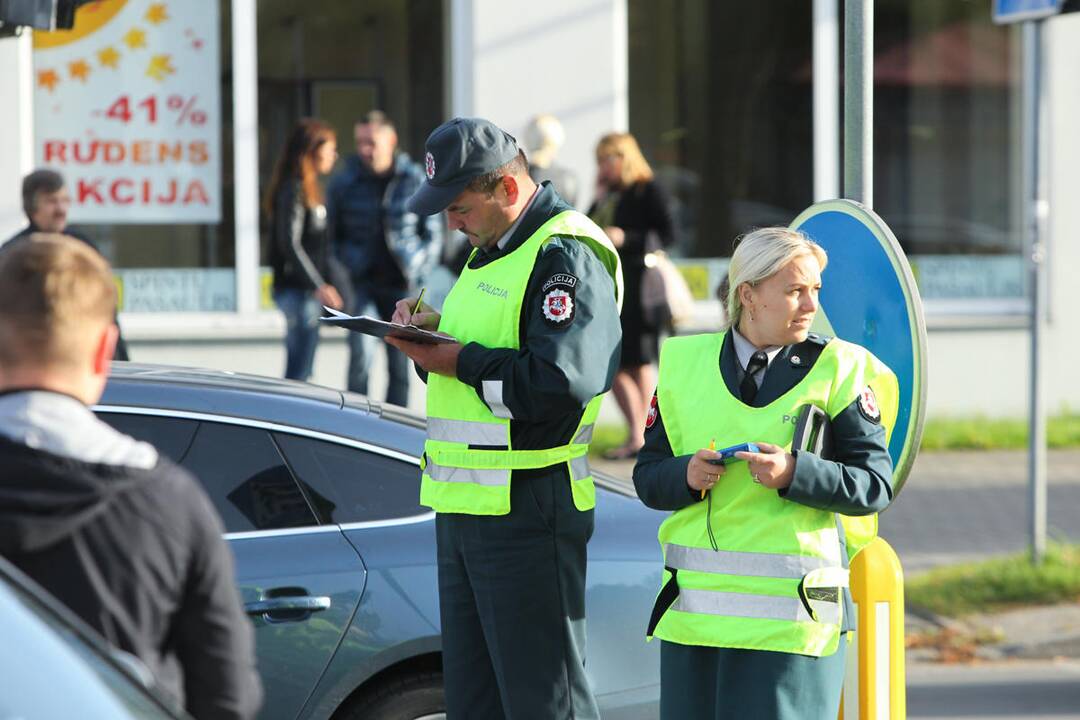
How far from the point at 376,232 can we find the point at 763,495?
6089 millimetres

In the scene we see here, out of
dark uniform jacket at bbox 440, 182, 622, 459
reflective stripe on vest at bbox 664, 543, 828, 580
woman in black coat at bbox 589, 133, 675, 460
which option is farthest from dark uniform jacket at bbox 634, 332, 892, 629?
woman in black coat at bbox 589, 133, 675, 460

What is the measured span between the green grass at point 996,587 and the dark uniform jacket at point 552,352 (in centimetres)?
378

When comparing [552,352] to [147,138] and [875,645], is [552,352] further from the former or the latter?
[147,138]

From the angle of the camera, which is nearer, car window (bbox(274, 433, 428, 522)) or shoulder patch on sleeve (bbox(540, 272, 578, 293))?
shoulder patch on sleeve (bbox(540, 272, 578, 293))

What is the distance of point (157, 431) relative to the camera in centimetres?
446

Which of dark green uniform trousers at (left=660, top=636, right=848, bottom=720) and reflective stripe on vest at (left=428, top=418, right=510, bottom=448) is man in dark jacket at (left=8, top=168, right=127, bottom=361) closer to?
reflective stripe on vest at (left=428, top=418, right=510, bottom=448)

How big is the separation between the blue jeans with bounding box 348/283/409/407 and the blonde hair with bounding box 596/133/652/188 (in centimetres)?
138

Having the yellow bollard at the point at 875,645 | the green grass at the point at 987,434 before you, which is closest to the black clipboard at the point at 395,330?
the yellow bollard at the point at 875,645

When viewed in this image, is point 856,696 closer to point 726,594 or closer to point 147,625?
point 726,594

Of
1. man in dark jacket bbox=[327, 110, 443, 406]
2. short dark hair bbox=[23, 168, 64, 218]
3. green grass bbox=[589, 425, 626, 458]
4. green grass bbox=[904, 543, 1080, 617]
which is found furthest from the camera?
green grass bbox=[589, 425, 626, 458]

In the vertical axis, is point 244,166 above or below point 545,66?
below

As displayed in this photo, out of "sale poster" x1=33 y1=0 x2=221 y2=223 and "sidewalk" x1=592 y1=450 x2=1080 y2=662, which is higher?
"sale poster" x1=33 y1=0 x2=221 y2=223

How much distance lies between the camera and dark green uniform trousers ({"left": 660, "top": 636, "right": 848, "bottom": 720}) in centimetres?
359

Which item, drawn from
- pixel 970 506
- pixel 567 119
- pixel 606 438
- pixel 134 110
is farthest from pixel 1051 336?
pixel 134 110
